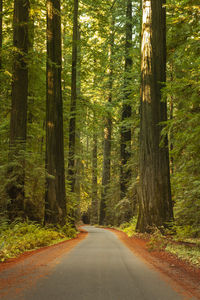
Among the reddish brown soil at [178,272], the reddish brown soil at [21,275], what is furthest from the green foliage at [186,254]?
the reddish brown soil at [21,275]

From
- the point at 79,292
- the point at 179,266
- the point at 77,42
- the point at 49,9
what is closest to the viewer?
the point at 79,292

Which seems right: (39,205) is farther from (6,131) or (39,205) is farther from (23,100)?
(23,100)

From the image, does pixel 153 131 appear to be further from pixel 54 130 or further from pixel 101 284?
pixel 101 284

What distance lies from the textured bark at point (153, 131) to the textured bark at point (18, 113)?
163 inches

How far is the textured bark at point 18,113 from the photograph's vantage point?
988 cm

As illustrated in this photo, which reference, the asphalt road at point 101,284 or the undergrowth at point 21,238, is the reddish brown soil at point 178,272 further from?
the undergrowth at point 21,238

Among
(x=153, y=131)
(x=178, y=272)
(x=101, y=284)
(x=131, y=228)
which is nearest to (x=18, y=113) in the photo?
(x=153, y=131)

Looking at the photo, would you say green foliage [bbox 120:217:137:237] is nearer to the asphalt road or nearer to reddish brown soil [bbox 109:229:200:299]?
reddish brown soil [bbox 109:229:200:299]

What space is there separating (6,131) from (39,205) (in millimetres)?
3530

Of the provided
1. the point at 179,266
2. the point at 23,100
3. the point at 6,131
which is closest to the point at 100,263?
the point at 179,266

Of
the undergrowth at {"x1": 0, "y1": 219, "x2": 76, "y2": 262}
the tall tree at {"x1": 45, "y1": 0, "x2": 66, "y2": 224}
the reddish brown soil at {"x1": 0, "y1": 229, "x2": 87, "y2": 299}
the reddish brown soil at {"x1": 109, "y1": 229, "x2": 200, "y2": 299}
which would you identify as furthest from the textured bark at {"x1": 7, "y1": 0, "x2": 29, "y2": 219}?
the reddish brown soil at {"x1": 109, "y1": 229, "x2": 200, "y2": 299}

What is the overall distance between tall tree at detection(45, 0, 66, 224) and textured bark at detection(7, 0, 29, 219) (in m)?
1.37

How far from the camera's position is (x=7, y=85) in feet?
39.1

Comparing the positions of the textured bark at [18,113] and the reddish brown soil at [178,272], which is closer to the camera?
the reddish brown soil at [178,272]
